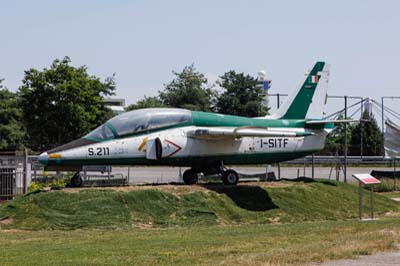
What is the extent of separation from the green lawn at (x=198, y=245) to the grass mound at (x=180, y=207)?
0.93m

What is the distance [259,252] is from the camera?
14242 millimetres

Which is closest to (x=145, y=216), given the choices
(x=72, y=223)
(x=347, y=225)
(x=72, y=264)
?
(x=72, y=223)

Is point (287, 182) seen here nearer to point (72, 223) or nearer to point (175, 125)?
point (175, 125)

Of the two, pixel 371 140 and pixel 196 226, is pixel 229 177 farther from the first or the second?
pixel 371 140

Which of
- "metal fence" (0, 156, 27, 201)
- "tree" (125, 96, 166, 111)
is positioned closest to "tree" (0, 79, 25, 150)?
"tree" (125, 96, 166, 111)

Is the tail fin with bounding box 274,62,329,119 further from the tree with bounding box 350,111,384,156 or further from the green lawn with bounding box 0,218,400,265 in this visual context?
the tree with bounding box 350,111,384,156

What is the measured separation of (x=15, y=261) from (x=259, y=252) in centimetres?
429

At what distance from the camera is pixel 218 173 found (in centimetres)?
2675

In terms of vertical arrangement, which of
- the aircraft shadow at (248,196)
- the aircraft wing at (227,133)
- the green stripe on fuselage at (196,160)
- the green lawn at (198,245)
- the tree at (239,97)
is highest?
the tree at (239,97)

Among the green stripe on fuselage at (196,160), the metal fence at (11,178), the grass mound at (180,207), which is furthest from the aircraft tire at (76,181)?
the metal fence at (11,178)

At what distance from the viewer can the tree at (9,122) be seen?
2991 inches

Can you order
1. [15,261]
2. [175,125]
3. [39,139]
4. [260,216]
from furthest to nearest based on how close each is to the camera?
[39,139] → [175,125] → [260,216] → [15,261]

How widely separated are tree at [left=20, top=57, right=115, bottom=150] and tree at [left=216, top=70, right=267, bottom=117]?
30.7m

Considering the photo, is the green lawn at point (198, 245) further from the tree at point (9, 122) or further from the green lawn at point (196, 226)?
the tree at point (9, 122)
